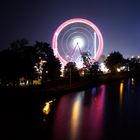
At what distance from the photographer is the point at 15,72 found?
37.2 meters

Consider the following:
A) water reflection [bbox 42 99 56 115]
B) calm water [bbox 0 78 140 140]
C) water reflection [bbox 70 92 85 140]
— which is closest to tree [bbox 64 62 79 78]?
calm water [bbox 0 78 140 140]

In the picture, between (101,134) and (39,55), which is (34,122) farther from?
(39,55)

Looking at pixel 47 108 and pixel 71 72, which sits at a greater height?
pixel 71 72

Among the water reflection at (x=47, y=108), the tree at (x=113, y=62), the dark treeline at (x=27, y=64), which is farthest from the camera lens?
the tree at (x=113, y=62)

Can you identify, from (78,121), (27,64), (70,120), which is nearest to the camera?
(78,121)

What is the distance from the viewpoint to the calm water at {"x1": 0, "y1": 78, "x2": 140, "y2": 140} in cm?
1560

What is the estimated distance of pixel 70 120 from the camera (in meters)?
19.4

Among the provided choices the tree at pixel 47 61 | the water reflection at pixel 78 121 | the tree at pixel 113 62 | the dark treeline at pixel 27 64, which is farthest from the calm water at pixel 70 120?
the tree at pixel 113 62

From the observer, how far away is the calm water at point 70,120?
51.2 ft

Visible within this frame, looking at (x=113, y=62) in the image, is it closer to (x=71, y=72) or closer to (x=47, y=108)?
(x=71, y=72)

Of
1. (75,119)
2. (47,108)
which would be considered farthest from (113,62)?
(75,119)

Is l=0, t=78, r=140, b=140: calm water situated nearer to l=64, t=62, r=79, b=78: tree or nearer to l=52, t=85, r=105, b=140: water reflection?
l=52, t=85, r=105, b=140: water reflection

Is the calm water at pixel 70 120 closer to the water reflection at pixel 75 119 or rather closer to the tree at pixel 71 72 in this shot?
the water reflection at pixel 75 119

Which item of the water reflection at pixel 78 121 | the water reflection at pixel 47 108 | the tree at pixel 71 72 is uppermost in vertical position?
the tree at pixel 71 72
